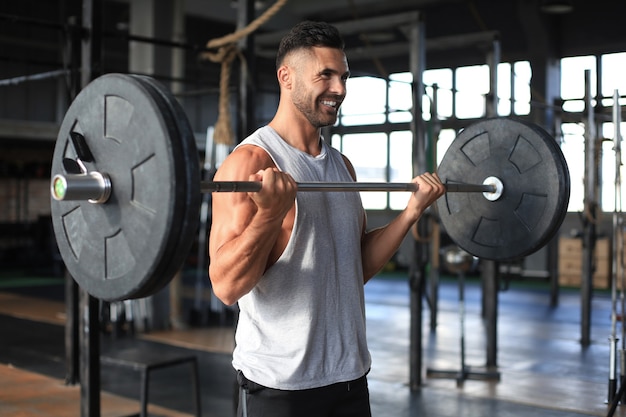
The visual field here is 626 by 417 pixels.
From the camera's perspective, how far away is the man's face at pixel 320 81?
1461 mm

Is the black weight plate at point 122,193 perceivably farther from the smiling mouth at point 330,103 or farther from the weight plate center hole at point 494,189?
the weight plate center hole at point 494,189

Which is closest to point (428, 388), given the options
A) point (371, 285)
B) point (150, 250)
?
point (150, 250)

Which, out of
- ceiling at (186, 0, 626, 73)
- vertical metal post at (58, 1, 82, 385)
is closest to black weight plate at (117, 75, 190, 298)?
vertical metal post at (58, 1, 82, 385)

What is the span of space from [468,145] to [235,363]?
892mm

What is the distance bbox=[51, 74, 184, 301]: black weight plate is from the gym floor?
2.00 metres

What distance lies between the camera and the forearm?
1612mm

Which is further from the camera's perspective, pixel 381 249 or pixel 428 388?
pixel 428 388

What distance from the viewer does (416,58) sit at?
13.4 feet

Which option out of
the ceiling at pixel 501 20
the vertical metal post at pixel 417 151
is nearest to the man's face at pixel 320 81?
the vertical metal post at pixel 417 151

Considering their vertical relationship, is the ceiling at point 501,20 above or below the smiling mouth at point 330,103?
above

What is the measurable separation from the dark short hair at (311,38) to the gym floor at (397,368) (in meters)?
2.06

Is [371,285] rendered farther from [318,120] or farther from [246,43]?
[318,120]

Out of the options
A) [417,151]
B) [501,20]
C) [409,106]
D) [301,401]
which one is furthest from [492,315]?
[501,20]

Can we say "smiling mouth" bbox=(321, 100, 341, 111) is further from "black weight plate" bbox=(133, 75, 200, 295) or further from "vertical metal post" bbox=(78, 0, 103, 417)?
"vertical metal post" bbox=(78, 0, 103, 417)
